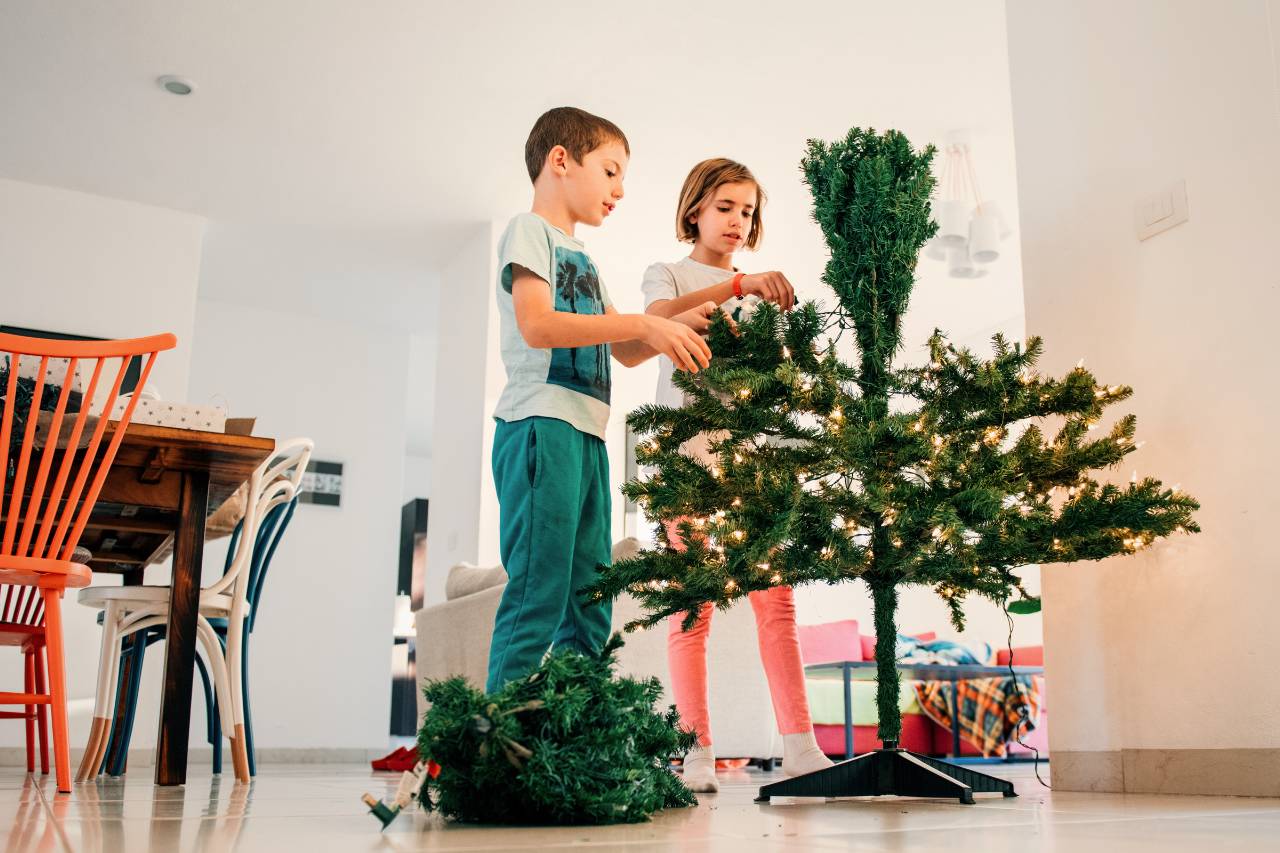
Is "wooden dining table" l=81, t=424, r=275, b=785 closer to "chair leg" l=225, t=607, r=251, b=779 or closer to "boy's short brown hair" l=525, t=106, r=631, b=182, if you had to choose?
"chair leg" l=225, t=607, r=251, b=779

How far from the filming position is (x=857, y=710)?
5004mm

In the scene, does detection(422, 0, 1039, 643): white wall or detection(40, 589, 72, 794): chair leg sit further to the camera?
detection(422, 0, 1039, 643): white wall

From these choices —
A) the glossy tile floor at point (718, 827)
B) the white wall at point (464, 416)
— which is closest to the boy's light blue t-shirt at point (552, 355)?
the glossy tile floor at point (718, 827)

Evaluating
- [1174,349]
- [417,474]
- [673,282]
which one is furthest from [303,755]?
[1174,349]

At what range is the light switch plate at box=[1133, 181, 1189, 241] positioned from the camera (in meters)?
1.99

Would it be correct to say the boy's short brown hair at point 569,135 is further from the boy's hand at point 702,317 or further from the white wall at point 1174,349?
the white wall at point 1174,349

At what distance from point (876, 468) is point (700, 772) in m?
0.68

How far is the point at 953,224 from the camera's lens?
4355 mm

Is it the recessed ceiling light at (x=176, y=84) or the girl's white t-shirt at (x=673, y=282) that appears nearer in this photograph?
the girl's white t-shirt at (x=673, y=282)

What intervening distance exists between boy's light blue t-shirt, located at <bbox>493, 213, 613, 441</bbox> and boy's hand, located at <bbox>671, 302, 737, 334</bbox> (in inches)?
5.9

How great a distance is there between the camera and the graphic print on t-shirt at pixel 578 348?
1.68 meters

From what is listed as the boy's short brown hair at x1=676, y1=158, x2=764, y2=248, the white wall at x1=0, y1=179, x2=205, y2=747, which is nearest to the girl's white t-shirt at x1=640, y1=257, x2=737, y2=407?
the boy's short brown hair at x1=676, y1=158, x2=764, y2=248

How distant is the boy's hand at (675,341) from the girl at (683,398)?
0.24 metres

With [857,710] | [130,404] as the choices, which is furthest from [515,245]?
[857,710]
